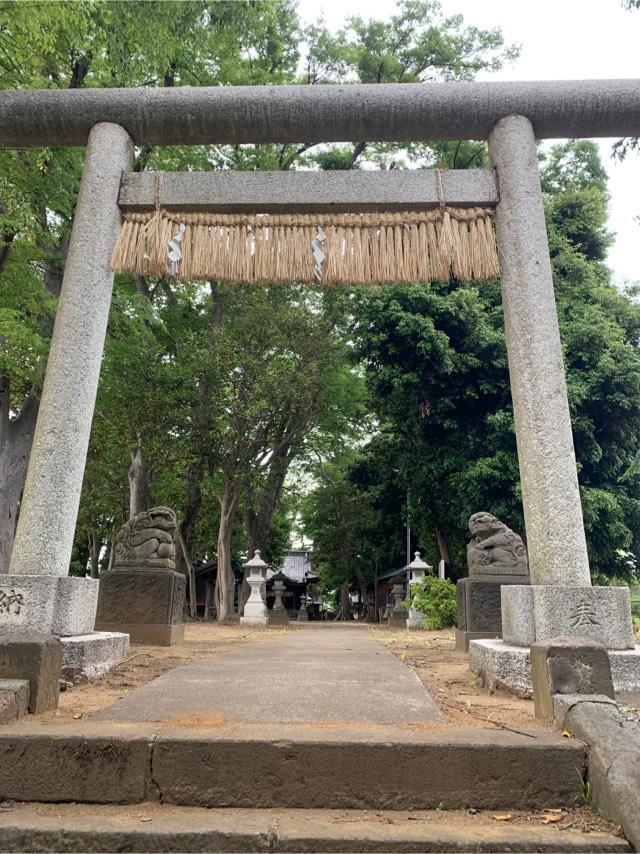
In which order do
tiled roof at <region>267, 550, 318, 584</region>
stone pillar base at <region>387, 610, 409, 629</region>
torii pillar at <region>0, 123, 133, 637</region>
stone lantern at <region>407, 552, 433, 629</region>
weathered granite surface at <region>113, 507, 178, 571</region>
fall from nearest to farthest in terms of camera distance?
1. torii pillar at <region>0, 123, 133, 637</region>
2. weathered granite surface at <region>113, 507, 178, 571</region>
3. stone lantern at <region>407, 552, 433, 629</region>
4. stone pillar base at <region>387, 610, 409, 629</region>
5. tiled roof at <region>267, 550, 318, 584</region>

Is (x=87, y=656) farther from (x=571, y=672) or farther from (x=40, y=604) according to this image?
(x=571, y=672)

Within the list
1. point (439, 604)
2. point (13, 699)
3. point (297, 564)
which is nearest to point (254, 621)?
point (439, 604)

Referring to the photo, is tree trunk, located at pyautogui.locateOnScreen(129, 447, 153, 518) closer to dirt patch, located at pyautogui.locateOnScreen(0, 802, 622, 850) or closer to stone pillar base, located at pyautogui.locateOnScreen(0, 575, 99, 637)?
stone pillar base, located at pyautogui.locateOnScreen(0, 575, 99, 637)

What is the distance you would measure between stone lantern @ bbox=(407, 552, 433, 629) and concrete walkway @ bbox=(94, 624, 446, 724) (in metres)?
9.43

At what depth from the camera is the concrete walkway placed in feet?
8.77

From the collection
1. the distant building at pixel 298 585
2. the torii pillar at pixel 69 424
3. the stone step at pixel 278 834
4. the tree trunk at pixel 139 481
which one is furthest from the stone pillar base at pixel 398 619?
the distant building at pixel 298 585

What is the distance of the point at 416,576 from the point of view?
16.3 meters

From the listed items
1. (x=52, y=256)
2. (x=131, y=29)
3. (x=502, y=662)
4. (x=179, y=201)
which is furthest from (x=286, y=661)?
(x=131, y=29)

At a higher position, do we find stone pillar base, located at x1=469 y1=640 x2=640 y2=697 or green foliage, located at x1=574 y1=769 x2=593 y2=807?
stone pillar base, located at x1=469 y1=640 x2=640 y2=697

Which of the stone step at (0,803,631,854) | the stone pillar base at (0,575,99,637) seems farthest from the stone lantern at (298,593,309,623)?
the stone step at (0,803,631,854)

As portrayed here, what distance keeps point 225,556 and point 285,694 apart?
45.7ft

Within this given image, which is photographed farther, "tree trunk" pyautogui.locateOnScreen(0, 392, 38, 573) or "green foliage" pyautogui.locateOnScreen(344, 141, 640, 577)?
"green foliage" pyautogui.locateOnScreen(344, 141, 640, 577)

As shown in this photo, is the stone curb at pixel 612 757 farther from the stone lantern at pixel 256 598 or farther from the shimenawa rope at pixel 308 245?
the stone lantern at pixel 256 598

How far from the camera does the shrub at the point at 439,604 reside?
11914 mm
